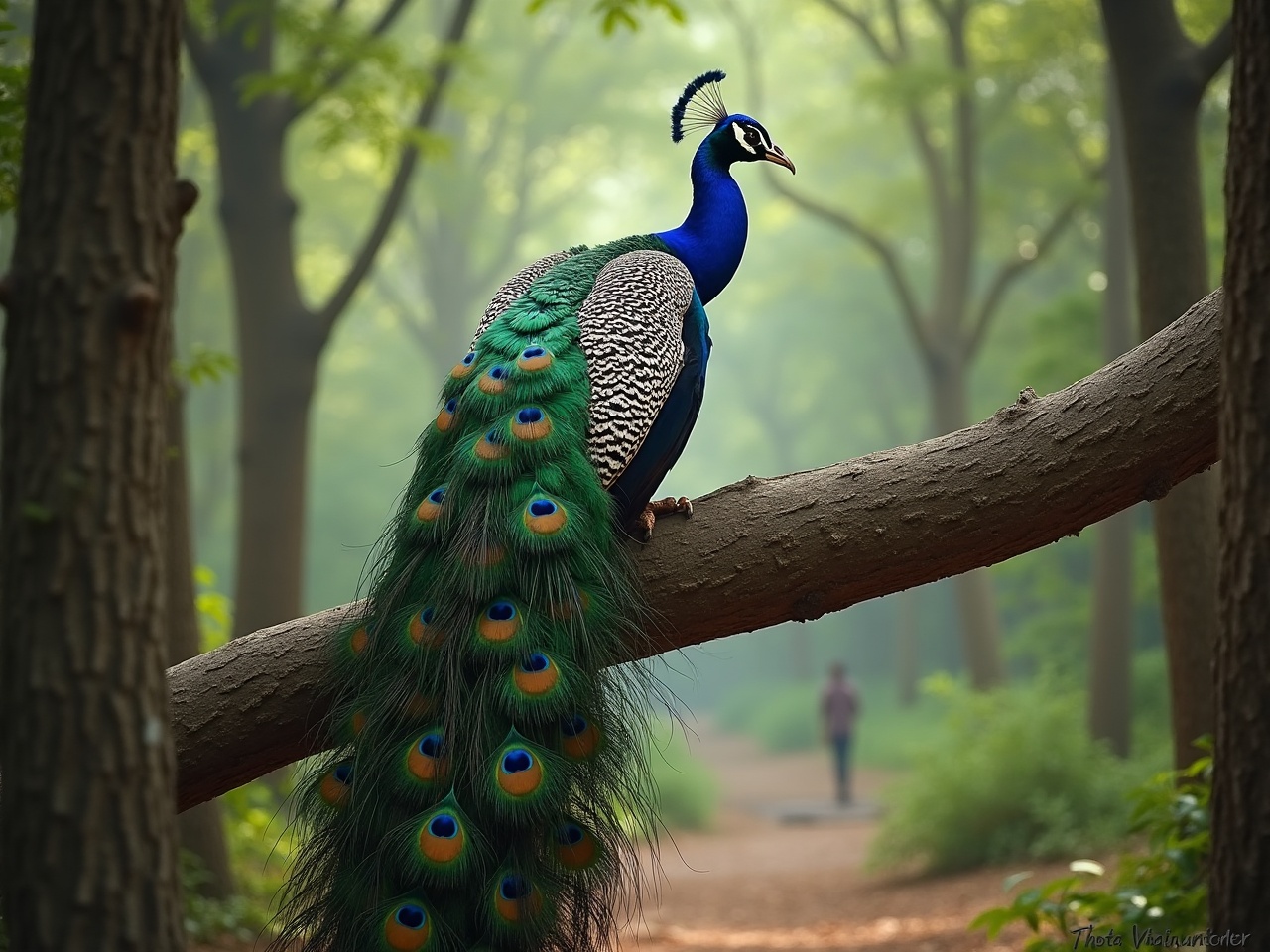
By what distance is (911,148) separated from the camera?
26.8 metres

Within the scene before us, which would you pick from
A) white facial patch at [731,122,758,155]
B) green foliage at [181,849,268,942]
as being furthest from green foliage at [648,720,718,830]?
white facial patch at [731,122,758,155]

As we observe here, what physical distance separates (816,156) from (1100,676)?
14.9 metres

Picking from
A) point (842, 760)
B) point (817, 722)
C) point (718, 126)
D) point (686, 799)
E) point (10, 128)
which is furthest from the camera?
point (817, 722)

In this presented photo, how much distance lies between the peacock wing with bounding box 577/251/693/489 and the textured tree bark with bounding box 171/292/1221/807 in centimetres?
39

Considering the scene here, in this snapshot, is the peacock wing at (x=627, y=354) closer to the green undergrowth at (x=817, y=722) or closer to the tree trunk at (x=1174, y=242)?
the tree trunk at (x=1174, y=242)

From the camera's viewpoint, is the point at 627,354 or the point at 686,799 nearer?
the point at 627,354

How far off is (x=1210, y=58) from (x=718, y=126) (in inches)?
112

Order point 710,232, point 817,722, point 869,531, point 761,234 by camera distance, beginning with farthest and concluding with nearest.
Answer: point 761,234, point 817,722, point 710,232, point 869,531

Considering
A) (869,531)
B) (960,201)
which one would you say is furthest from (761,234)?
(869,531)

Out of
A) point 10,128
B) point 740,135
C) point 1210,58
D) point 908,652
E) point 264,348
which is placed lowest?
point 10,128

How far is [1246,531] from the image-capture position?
2580 millimetres

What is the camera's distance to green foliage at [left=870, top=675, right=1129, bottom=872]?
1012 centimetres

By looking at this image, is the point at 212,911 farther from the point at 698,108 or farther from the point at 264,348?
the point at 698,108

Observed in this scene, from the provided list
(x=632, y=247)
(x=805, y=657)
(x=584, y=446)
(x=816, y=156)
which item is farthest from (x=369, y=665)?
(x=805, y=657)
